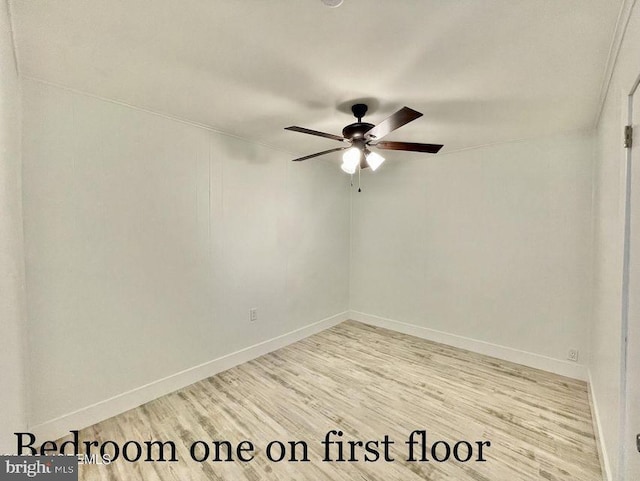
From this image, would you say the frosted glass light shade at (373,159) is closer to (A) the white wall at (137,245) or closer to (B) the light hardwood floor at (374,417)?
(A) the white wall at (137,245)

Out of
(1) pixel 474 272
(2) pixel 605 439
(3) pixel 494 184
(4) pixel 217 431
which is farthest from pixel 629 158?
(4) pixel 217 431

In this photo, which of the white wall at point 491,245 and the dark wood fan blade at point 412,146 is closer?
the dark wood fan blade at point 412,146

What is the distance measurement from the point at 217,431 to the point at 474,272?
3039 millimetres

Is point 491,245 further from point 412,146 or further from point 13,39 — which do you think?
point 13,39

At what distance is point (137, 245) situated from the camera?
2.21m

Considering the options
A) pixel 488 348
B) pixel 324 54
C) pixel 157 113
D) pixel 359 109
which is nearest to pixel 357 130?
pixel 359 109

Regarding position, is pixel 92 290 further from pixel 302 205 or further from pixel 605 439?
pixel 605 439

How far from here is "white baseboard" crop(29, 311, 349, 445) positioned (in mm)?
1850

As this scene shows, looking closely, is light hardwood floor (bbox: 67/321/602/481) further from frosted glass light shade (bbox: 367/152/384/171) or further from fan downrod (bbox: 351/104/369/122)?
fan downrod (bbox: 351/104/369/122)

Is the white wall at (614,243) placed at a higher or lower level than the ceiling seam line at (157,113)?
lower

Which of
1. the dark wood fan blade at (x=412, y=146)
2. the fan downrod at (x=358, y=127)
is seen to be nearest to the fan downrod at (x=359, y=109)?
the fan downrod at (x=358, y=127)

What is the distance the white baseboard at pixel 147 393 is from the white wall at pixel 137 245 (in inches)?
1.8

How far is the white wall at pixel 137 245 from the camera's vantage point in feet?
5.94

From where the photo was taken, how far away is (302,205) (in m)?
3.63
